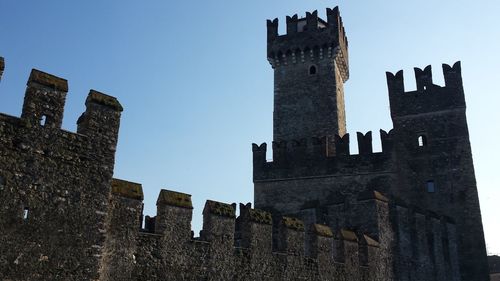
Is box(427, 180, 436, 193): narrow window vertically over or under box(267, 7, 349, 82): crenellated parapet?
under

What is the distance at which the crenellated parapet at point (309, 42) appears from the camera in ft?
95.5

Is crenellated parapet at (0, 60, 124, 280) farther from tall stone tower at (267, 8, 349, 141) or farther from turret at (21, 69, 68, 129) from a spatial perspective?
tall stone tower at (267, 8, 349, 141)

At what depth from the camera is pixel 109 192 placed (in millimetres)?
9383

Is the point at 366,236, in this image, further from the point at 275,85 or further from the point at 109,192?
the point at 275,85

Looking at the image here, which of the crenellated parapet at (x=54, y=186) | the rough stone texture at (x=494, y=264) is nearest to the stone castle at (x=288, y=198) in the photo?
the crenellated parapet at (x=54, y=186)

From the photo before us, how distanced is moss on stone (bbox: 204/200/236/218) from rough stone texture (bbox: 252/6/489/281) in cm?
638

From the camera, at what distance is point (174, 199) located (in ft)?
35.0

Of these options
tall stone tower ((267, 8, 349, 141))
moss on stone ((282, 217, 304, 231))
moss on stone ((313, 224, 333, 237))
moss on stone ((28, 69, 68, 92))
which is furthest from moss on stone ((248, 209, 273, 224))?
tall stone tower ((267, 8, 349, 141))

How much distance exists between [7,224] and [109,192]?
185 cm

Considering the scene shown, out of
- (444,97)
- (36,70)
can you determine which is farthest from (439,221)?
(36,70)

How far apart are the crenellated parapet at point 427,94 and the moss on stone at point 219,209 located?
14.7 meters

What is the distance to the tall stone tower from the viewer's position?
27469 millimetres

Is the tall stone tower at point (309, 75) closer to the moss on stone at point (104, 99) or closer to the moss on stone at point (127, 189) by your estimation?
the moss on stone at point (127, 189)

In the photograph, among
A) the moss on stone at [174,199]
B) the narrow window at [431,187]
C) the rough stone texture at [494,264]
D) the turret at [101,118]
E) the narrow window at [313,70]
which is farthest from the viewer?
the rough stone texture at [494,264]
